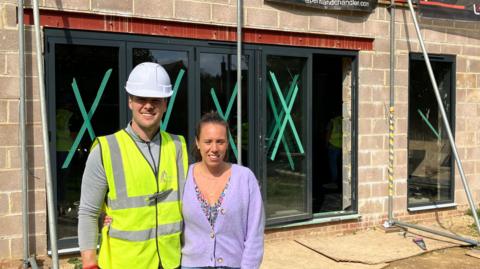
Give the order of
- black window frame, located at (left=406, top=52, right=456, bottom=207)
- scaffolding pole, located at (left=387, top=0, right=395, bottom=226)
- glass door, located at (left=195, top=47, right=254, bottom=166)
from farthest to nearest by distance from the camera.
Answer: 1. black window frame, located at (left=406, top=52, right=456, bottom=207)
2. scaffolding pole, located at (left=387, top=0, right=395, bottom=226)
3. glass door, located at (left=195, top=47, right=254, bottom=166)

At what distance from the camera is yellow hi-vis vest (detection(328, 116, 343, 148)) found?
30.1 ft

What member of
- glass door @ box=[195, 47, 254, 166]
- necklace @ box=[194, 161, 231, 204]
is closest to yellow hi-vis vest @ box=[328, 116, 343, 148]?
glass door @ box=[195, 47, 254, 166]

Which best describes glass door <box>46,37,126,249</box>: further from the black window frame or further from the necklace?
the black window frame

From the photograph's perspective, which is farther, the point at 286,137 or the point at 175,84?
the point at 286,137

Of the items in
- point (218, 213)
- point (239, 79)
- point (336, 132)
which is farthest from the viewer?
point (336, 132)

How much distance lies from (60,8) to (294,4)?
9.75ft

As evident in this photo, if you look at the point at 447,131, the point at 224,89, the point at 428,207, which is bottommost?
the point at 428,207

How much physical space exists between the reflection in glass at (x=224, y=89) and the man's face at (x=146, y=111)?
3.58 meters

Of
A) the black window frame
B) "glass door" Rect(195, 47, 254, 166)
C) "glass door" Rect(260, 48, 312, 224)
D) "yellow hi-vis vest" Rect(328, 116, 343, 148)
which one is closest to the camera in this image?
"glass door" Rect(195, 47, 254, 166)

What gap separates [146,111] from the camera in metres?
2.48

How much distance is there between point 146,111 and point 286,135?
443cm

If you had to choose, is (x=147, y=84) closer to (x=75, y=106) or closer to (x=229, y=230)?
(x=229, y=230)

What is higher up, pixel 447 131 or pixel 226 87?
pixel 226 87

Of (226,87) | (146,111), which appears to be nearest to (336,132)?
(226,87)
